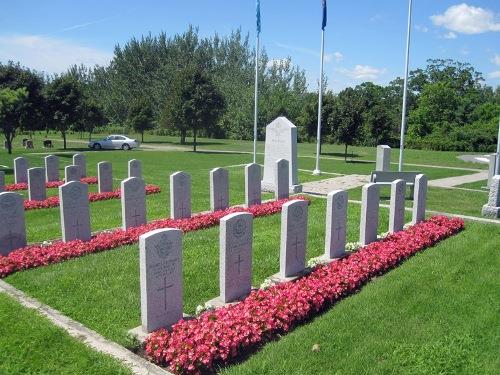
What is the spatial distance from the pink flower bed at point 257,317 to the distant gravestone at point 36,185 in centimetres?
962

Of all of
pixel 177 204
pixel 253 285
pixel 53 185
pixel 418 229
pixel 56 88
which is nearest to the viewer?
pixel 253 285

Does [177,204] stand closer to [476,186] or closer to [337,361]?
[337,361]

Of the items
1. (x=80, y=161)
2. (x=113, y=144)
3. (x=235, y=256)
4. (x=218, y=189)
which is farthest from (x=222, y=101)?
(x=235, y=256)

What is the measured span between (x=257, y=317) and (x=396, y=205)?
17.7ft

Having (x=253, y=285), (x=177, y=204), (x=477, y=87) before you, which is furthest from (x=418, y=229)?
(x=477, y=87)

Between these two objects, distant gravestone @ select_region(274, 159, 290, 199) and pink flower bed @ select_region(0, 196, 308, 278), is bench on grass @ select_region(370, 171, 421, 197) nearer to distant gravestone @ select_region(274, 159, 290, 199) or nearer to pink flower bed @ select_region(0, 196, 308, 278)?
distant gravestone @ select_region(274, 159, 290, 199)

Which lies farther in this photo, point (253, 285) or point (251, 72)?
point (251, 72)

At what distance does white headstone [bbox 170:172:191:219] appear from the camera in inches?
432

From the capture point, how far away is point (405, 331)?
18.0 ft

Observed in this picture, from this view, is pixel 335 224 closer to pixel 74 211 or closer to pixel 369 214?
pixel 369 214

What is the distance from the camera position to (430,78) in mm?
68438

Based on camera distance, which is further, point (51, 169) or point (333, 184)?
point (333, 184)

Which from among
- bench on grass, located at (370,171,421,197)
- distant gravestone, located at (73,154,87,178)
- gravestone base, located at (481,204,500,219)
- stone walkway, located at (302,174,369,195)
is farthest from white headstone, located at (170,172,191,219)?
distant gravestone, located at (73,154,87,178)

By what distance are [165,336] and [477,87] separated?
73.2m
